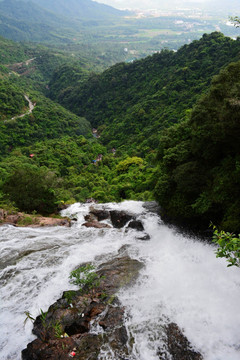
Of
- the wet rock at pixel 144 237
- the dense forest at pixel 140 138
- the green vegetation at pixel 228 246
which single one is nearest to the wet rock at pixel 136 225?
the wet rock at pixel 144 237

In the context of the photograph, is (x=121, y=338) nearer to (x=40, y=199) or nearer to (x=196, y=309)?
(x=196, y=309)

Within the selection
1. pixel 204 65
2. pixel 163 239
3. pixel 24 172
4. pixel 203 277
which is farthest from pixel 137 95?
pixel 203 277

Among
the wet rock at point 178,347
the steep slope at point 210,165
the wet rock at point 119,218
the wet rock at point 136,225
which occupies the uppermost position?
the steep slope at point 210,165

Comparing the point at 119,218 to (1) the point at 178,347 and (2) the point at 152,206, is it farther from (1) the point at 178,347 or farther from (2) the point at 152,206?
(1) the point at 178,347

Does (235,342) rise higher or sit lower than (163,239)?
higher

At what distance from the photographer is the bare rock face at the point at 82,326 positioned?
646 centimetres

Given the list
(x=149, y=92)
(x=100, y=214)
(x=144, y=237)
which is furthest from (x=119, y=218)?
(x=149, y=92)

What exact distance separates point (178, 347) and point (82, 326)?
2.97m

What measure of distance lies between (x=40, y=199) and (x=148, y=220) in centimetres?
873

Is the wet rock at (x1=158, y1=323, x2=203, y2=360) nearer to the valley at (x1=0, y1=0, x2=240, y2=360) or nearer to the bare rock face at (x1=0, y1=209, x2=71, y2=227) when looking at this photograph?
the valley at (x1=0, y1=0, x2=240, y2=360)

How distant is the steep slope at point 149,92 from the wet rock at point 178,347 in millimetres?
28740

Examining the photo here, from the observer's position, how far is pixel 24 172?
18062mm

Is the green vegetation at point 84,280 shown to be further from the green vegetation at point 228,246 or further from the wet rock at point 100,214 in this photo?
the wet rock at point 100,214

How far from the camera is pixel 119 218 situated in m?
15.9
